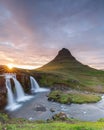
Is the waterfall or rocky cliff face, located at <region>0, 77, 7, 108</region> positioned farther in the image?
rocky cliff face, located at <region>0, 77, 7, 108</region>

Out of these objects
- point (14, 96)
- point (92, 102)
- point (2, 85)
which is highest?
point (2, 85)

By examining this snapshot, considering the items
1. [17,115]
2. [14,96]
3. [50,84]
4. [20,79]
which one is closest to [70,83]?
[50,84]

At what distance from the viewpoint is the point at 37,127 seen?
1955cm

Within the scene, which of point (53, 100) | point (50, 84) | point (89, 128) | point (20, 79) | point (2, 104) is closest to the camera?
point (89, 128)

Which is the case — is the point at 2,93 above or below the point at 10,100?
above

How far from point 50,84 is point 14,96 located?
1419 inches

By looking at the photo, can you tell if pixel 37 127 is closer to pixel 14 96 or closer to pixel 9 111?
pixel 9 111

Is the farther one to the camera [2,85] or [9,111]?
[2,85]

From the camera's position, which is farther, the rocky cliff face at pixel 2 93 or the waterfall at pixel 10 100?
the rocky cliff face at pixel 2 93

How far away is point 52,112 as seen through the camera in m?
38.4

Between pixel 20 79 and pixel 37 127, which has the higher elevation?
pixel 20 79

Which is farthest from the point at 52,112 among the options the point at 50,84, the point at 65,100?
the point at 50,84

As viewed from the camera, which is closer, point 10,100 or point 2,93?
point 2,93

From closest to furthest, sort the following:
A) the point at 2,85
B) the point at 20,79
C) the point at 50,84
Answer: the point at 2,85, the point at 20,79, the point at 50,84
